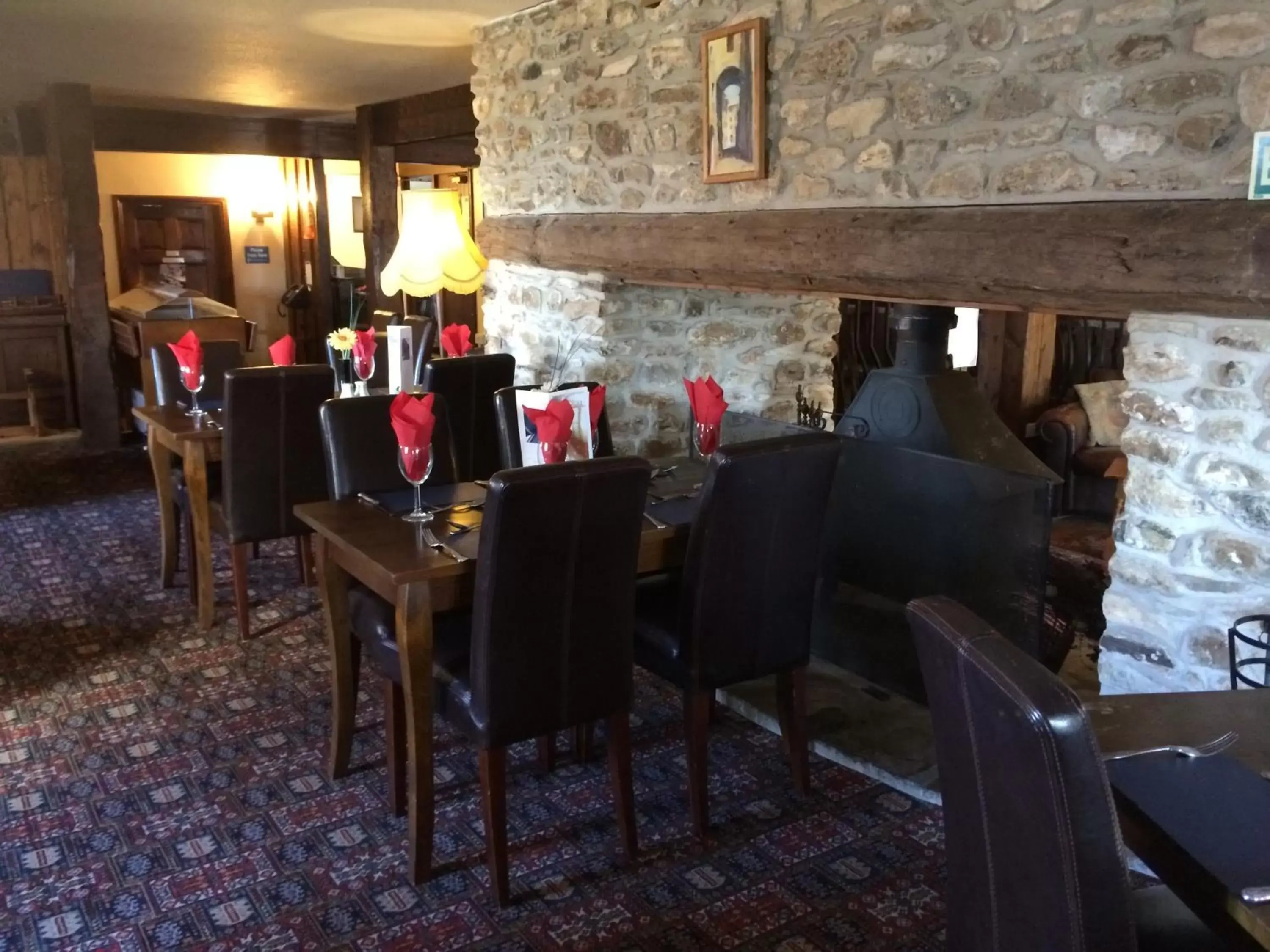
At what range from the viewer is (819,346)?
165 inches

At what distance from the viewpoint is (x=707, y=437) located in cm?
298

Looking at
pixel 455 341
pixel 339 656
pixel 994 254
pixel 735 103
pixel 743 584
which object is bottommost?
pixel 339 656

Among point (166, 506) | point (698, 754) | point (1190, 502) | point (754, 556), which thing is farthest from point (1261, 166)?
point (166, 506)

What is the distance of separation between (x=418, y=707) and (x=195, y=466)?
1.88 meters

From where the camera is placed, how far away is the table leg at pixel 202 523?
12.2 ft

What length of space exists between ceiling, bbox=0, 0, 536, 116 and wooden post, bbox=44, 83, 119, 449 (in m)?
0.20

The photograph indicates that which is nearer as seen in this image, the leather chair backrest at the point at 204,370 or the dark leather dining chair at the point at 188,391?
the dark leather dining chair at the point at 188,391

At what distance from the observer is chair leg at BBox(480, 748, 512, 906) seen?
2.25 meters

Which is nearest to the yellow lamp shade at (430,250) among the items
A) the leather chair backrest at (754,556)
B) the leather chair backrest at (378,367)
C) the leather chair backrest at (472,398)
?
the leather chair backrest at (472,398)

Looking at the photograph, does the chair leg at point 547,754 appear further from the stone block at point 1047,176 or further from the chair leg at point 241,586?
the stone block at point 1047,176

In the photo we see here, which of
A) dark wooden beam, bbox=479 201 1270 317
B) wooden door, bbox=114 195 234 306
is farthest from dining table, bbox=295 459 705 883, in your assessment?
wooden door, bbox=114 195 234 306

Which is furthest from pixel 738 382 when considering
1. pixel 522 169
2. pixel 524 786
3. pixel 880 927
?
pixel 880 927

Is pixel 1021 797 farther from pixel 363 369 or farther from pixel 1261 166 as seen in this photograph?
pixel 363 369

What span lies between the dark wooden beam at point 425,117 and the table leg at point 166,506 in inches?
111
